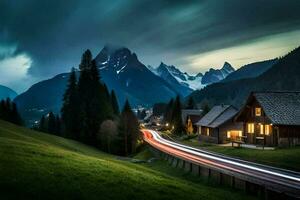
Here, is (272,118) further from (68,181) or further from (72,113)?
(72,113)

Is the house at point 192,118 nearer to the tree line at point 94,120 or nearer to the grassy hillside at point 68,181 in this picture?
the tree line at point 94,120

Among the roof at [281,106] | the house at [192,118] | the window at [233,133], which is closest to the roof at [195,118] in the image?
the house at [192,118]

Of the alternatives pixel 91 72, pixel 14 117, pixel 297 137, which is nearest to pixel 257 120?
Result: pixel 297 137

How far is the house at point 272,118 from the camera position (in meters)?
56.3

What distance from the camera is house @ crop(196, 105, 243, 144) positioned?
8250cm

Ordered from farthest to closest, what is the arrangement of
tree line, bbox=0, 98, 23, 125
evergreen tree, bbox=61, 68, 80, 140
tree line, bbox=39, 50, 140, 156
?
tree line, bbox=0, 98, 23, 125 < evergreen tree, bbox=61, 68, 80, 140 < tree line, bbox=39, 50, 140, 156

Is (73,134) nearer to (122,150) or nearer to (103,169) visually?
(122,150)

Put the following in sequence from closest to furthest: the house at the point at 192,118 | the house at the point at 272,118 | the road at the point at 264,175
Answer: the road at the point at 264,175, the house at the point at 272,118, the house at the point at 192,118

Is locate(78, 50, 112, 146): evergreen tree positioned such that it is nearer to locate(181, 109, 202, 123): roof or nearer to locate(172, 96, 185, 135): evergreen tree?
locate(172, 96, 185, 135): evergreen tree

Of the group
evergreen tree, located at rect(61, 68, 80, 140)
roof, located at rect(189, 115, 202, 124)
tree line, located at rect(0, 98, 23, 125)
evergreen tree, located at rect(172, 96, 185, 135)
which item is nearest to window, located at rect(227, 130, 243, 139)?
evergreen tree, located at rect(61, 68, 80, 140)

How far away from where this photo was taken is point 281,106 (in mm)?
59812

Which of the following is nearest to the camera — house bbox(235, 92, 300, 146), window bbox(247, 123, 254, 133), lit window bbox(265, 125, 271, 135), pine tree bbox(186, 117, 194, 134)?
house bbox(235, 92, 300, 146)

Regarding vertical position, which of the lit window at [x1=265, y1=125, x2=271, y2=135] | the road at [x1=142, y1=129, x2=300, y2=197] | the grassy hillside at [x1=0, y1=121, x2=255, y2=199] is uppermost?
the lit window at [x1=265, y1=125, x2=271, y2=135]

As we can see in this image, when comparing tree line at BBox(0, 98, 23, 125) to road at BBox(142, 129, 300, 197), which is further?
tree line at BBox(0, 98, 23, 125)
